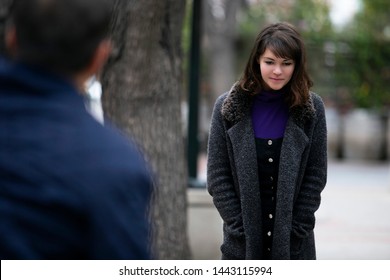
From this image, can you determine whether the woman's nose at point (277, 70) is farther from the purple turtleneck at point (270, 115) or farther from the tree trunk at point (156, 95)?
the tree trunk at point (156, 95)

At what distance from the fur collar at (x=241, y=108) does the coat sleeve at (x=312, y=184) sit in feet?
0.21

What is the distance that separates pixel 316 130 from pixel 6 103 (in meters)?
1.98

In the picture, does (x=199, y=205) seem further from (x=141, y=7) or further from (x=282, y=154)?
(x=282, y=154)

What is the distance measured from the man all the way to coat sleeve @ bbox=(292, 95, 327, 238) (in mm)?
1734

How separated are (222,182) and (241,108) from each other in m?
0.33

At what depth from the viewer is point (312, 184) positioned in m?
3.45

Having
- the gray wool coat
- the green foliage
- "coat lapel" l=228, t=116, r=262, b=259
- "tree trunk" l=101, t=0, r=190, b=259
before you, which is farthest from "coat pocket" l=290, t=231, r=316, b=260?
the green foliage

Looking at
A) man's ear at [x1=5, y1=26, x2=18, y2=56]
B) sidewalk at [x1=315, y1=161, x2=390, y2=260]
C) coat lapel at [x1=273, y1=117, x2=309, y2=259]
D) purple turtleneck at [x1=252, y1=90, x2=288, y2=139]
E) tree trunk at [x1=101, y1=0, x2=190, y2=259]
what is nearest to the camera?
man's ear at [x1=5, y1=26, x2=18, y2=56]

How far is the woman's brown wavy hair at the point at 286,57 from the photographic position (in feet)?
11.2

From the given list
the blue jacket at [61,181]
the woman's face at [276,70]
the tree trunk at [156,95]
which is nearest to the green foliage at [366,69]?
the tree trunk at [156,95]

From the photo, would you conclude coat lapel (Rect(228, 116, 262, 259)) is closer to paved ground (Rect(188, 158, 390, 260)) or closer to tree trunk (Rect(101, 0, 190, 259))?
tree trunk (Rect(101, 0, 190, 259))

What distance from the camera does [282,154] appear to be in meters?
3.37

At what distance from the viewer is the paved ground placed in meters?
7.13
